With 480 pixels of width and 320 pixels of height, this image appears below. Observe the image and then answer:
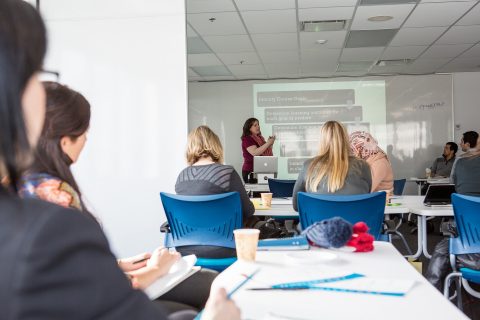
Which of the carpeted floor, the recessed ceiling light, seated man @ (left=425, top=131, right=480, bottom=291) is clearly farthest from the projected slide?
the recessed ceiling light

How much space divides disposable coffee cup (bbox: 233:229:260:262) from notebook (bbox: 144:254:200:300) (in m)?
0.15

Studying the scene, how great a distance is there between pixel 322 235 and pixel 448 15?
5.21m

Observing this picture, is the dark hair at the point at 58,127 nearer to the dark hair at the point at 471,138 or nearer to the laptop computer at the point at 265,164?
the laptop computer at the point at 265,164

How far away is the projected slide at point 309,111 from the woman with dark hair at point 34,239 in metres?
9.11

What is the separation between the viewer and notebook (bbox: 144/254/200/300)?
125cm

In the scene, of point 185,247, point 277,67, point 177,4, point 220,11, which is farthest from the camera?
point 277,67

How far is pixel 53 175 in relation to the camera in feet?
4.53

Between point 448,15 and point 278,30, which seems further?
point 278,30

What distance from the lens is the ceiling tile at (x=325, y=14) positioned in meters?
5.65

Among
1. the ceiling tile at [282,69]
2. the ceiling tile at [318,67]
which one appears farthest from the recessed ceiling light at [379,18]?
the ceiling tile at [282,69]

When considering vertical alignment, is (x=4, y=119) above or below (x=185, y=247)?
above

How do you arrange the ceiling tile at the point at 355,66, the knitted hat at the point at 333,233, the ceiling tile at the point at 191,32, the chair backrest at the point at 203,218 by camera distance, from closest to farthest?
the knitted hat at the point at 333,233 → the chair backrest at the point at 203,218 → the ceiling tile at the point at 191,32 → the ceiling tile at the point at 355,66

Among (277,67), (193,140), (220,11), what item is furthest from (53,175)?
(277,67)

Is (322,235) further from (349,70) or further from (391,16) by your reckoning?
(349,70)
